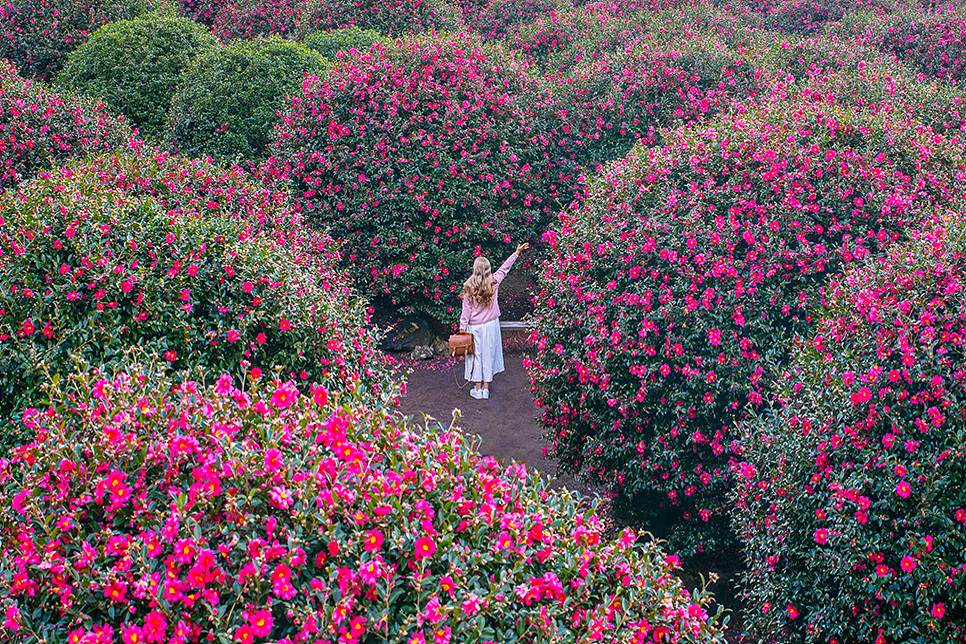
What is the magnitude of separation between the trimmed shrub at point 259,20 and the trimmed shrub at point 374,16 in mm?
1514

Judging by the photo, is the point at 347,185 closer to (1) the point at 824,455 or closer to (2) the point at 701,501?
(2) the point at 701,501

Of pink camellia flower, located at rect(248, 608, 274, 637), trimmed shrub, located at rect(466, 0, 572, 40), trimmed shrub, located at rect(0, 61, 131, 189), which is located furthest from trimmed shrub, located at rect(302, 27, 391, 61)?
pink camellia flower, located at rect(248, 608, 274, 637)

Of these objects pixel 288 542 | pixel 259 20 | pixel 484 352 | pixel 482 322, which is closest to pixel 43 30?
pixel 259 20

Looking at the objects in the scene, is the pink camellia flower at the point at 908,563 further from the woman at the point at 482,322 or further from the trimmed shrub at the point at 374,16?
the trimmed shrub at the point at 374,16

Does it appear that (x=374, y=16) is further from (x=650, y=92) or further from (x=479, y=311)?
(x=479, y=311)

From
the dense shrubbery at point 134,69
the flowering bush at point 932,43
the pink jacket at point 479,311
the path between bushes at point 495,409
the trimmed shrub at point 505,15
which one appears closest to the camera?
the path between bushes at point 495,409

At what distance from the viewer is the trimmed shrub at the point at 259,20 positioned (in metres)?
19.0

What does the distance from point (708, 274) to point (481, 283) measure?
421 cm

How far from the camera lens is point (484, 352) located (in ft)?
32.9

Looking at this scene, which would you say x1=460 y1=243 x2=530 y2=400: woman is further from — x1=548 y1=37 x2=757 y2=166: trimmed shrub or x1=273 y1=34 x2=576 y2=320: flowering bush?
x1=548 y1=37 x2=757 y2=166: trimmed shrub

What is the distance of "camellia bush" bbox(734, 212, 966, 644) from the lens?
3.91 m

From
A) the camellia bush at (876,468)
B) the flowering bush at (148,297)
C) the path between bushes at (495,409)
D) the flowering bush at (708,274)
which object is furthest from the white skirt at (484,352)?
the camellia bush at (876,468)

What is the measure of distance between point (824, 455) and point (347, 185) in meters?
8.16

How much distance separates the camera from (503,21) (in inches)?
800
